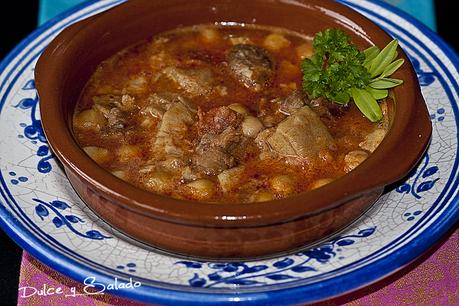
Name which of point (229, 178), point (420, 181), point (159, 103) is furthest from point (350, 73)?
point (159, 103)

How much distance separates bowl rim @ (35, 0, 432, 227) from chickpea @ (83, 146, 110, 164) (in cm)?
16

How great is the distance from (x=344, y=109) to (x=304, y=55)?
1.79 feet

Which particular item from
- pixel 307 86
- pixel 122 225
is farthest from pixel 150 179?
pixel 307 86

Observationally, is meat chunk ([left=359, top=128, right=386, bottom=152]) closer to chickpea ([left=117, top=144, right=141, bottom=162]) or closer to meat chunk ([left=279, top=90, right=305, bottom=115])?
meat chunk ([left=279, top=90, right=305, bottom=115])

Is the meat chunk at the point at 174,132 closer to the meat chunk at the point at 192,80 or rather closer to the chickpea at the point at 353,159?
the meat chunk at the point at 192,80

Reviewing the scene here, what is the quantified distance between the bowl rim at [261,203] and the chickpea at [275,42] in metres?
0.82

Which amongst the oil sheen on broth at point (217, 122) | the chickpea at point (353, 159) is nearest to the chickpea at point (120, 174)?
the oil sheen on broth at point (217, 122)

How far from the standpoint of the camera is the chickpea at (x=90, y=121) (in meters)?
3.94

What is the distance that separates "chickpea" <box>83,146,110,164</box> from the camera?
3723mm

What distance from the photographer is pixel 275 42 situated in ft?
14.8

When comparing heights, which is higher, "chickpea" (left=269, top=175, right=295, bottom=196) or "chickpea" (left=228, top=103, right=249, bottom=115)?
"chickpea" (left=228, top=103, right=249, bottom=115)

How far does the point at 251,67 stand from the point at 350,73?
55cm

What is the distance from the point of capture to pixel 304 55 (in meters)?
4.43

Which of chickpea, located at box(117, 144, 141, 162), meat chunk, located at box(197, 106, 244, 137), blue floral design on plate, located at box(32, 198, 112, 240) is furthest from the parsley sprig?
blue floral design on plate, located at box(32, 198, 112, 240)
